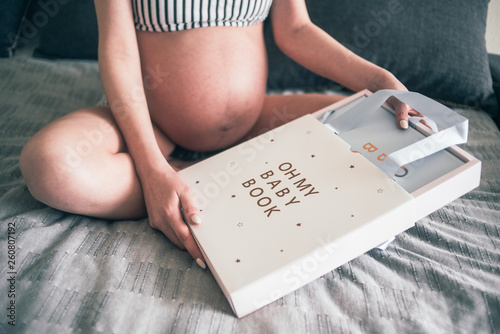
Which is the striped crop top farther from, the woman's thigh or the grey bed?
the grey bed

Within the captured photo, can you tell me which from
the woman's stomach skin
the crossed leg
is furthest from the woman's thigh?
the woman's stomach skin

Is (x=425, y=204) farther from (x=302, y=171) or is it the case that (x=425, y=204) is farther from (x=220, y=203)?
(x=220, y=203)

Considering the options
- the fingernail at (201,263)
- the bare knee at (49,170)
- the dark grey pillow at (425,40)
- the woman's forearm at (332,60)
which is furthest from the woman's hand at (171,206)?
the dark grey pillow at (425,40)

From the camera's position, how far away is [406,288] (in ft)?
1.89

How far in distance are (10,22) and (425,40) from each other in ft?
3.89

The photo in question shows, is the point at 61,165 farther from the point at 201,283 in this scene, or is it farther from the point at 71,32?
the point at 71,32

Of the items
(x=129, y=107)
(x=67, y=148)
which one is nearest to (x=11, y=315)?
(x=67, y=148)

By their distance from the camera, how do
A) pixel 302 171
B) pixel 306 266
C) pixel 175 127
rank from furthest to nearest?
1. pixel 175 127
2. pixel 302 171
3. pixel 306 266

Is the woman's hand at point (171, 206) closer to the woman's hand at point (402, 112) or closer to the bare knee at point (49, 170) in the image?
the bare knee at point (49, 170)

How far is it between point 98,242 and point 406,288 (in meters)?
0.49

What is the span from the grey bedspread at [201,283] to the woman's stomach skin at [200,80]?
24 cm

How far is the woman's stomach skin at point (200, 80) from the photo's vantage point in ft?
2.55

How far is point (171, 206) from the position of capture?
1.99ft

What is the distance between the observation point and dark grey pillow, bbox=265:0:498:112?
99cm
